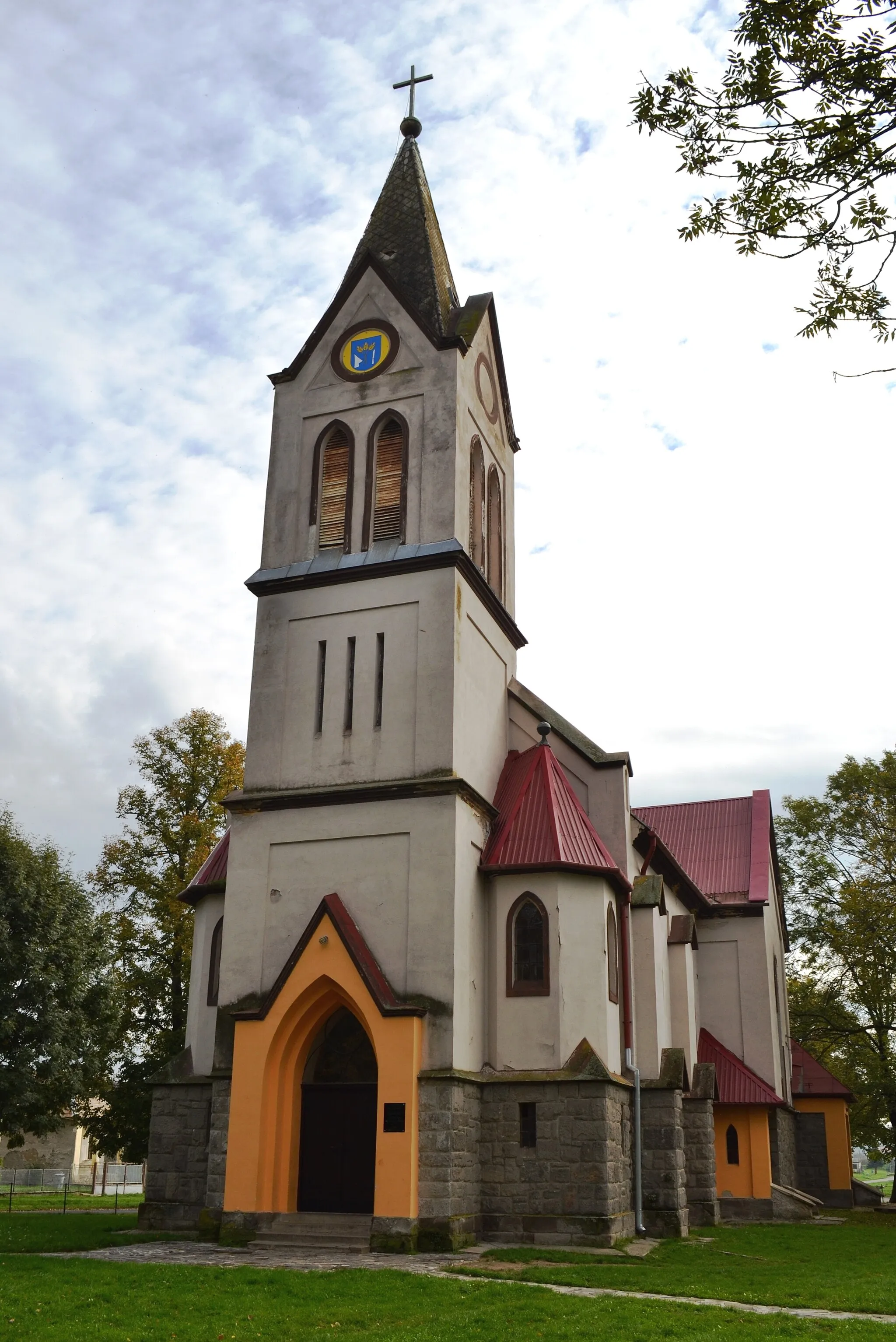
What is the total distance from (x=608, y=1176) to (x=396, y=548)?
12171 mm

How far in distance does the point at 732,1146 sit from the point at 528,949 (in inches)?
466

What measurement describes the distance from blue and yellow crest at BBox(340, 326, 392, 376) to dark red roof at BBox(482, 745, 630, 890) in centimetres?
907

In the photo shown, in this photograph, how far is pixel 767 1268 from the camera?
17.2 meters

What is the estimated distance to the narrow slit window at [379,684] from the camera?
2242 cm

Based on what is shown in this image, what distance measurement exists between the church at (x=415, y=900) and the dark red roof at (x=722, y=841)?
263 inches

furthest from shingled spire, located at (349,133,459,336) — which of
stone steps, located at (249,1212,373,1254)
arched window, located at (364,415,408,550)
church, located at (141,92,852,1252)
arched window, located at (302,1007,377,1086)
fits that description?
stone steps, located at (249,1212,373,1254)

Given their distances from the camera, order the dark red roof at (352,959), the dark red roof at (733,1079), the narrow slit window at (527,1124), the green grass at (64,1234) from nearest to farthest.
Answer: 1. the green grass at (64,1234)
2. the dark red roof at (352,959)
3. the narrow slit window at (527,1124)
4. the dark red roof at (733,1079)

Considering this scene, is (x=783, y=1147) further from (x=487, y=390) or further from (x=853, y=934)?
(x=487, y=390)

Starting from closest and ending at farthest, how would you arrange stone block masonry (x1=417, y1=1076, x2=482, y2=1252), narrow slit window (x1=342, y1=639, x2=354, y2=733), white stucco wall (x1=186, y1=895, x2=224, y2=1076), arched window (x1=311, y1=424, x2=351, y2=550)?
1. stone block masonry (x1=417, y1=1076, x2=482, y2=1252)
2. narrow slit window (x1=342, y1=639, x2=354, y2=733)
3. white stucco wall (x1=186, y1=895, x2=224, y2=1076)
4. arched window (x1=311, y1=424, x2=351, y2=550)

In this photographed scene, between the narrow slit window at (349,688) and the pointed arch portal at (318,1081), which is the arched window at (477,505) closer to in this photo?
the narrow slit window at (349,688)

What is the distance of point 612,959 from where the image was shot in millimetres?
22406

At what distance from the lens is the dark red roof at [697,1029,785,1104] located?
2906cm

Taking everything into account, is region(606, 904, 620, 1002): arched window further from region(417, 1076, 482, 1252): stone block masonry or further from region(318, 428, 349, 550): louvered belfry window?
region(318, 428, 349, 550): louvered belfry window

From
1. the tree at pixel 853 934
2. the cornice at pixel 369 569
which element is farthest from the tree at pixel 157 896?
the tree at pixel 853 934
